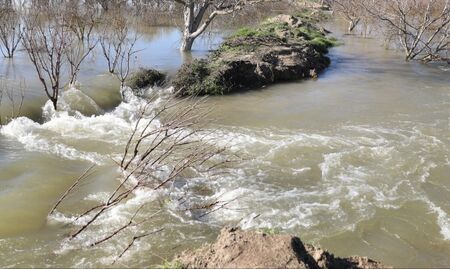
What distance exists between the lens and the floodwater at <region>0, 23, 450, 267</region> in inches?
273

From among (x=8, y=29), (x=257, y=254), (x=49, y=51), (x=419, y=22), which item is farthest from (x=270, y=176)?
(x=419, y=22)

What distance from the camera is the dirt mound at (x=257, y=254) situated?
15.4ft

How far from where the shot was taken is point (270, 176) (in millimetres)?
9406

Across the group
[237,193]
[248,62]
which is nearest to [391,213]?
[237,193]

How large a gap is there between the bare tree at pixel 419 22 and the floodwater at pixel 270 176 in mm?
5593

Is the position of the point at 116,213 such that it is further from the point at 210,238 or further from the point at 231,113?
the point at 231,113

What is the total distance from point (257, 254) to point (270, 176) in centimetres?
465

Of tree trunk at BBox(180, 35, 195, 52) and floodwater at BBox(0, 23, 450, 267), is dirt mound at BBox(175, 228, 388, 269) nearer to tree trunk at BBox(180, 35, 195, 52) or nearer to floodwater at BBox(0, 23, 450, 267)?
floodwater at BBox(0, 23, 450, 267)

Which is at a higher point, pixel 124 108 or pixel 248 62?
pixel 248 62

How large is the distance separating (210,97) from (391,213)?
8256 millimetres

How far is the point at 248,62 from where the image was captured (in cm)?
1684

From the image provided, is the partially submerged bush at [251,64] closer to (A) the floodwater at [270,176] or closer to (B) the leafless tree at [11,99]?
Result: (A) the floodwater at [270,176]

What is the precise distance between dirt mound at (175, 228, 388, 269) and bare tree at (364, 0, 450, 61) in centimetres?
1772

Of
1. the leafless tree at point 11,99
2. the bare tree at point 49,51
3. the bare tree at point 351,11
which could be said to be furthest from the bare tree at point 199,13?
the bare tree at point 351,11
